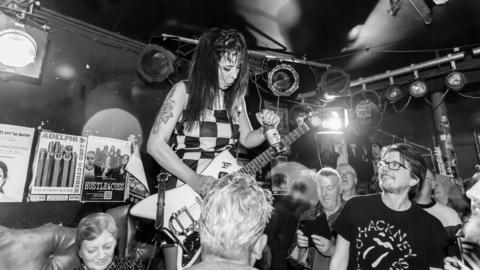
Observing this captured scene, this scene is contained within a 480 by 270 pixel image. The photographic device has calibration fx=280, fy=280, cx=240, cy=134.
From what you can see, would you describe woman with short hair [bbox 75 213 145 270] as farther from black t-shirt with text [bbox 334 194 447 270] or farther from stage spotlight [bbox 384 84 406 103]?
stage spotlight [bbox 384 84 406 103]

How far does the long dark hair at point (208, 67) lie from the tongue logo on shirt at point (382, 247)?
1401 mm

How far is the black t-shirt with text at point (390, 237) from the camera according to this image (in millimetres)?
2045

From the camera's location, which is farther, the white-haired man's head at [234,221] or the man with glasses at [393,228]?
the man with glasses at [393,228]

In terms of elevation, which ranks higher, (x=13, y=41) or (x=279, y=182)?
(x=13, y=41)

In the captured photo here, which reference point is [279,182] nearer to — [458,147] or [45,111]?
[45,111]

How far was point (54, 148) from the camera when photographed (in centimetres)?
317

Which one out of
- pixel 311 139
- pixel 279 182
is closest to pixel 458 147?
pixel 311 139

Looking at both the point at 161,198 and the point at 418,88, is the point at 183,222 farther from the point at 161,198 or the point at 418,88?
the point at 418,88

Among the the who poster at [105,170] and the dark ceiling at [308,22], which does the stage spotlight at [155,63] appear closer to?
the dark ceiling at [308,22]

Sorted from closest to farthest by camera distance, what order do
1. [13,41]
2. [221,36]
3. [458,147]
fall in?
[221,36] < [13,41] < [458,147]

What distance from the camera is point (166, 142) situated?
1820 mm

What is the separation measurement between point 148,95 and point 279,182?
106 inches

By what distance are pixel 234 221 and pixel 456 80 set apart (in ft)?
18.0

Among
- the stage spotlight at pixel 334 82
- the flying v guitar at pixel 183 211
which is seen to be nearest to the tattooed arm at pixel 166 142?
the flying v guitar at pixel 183 211
